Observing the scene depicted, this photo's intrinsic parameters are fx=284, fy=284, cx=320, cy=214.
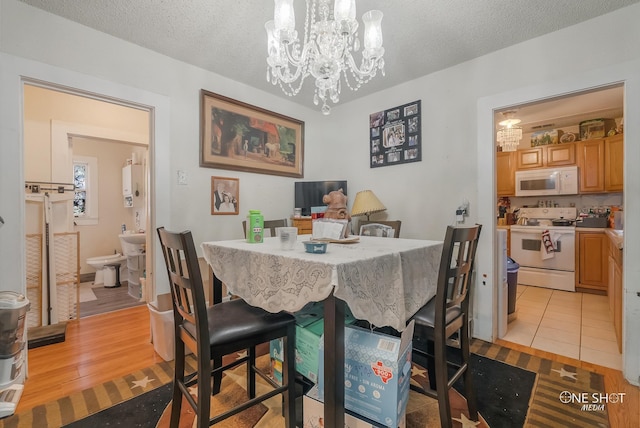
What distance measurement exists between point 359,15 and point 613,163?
13.6ft

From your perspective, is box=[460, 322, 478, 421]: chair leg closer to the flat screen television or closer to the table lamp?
the table lamp

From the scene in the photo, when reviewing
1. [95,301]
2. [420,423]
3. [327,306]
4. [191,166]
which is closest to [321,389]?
[327,306]

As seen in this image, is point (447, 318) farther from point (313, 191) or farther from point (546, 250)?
point (546, 250)

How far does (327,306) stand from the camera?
1.08 m

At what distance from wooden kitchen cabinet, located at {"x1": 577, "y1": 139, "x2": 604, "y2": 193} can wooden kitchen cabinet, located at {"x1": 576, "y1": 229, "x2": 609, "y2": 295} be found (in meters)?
0.68

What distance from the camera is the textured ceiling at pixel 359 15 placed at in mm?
1833

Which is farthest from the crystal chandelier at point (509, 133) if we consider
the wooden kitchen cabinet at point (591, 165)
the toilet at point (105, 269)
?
the toilet at point (105, 269)

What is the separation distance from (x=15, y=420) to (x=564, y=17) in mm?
4151

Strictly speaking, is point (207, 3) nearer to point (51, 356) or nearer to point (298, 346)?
point (298, 346)

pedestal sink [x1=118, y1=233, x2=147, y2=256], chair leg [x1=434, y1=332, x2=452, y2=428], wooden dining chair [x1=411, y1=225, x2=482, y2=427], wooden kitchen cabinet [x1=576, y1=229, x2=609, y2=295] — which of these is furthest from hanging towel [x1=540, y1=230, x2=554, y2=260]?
pedestal sink [x1=118, y1=233, x2=147, y2=256]

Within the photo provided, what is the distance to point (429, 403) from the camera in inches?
64.4

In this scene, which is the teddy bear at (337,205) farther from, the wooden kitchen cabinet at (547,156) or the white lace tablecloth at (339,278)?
the wooden kitchen cabinet at (547,156)

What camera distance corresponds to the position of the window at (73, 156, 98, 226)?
4629mm

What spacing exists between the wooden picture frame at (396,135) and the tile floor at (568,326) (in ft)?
6.25
